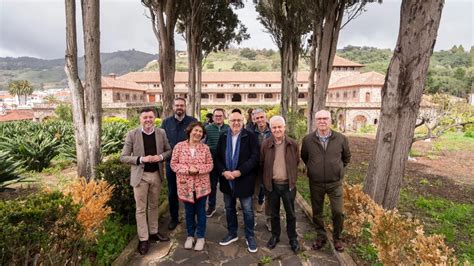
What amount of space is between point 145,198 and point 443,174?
10.8 metres

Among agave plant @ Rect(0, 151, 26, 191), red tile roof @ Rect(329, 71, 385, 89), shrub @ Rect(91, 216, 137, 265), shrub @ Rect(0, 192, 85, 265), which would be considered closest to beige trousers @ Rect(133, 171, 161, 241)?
shrub @ Rect(91, 216, 137, 265)

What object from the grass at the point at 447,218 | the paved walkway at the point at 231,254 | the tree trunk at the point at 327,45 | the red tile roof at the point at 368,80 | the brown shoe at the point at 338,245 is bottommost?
the grass at the point at 447,218

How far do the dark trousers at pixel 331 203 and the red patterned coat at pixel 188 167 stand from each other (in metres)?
1.51

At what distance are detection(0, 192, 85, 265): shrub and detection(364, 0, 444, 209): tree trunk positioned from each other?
4.08 metres

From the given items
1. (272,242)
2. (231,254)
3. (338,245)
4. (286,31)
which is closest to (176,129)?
(231,254)

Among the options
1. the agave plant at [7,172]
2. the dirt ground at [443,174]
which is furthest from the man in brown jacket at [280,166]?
the agave plant at [7,172]

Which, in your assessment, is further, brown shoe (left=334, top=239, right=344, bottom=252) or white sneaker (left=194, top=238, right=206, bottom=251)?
white sneaker (left=194, top=238, right=206, bottom=251)

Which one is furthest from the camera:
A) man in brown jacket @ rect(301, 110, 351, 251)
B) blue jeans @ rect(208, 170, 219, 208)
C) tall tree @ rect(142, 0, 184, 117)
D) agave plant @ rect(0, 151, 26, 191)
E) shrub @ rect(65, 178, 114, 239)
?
tall tree @ rect(142, 0, 184, 117)

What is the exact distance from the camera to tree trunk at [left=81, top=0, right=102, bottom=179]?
4512 millimetres

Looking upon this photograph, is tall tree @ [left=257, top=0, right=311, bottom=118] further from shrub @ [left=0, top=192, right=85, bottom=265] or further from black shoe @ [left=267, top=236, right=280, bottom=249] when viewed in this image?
shrub @ [left=0, top=192, right=85, bottom=265]

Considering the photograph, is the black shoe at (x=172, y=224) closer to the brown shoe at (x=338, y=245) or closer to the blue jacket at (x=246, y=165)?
the blue jacket at (x=246, y=165)

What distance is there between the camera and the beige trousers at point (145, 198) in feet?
12.4

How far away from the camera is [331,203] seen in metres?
3.80

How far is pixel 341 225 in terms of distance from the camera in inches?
151
